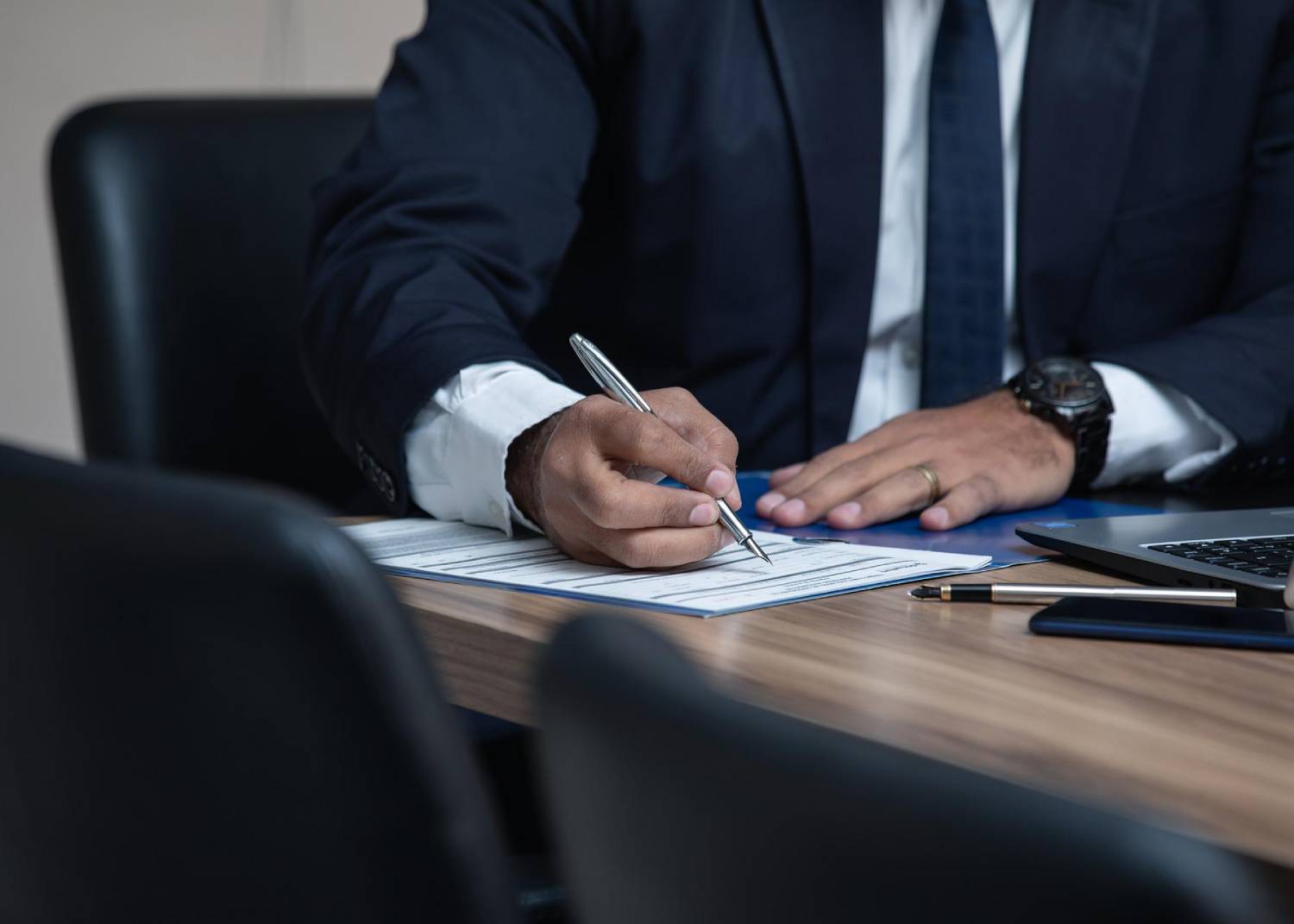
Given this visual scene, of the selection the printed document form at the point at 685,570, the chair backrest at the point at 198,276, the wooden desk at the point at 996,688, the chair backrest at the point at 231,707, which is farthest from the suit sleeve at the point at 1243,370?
the chair backrest at the point at 231,707

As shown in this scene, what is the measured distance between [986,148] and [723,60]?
9.7 inches

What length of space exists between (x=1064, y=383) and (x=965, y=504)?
0.82 ft

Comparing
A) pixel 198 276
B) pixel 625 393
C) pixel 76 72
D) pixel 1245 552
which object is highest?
pixel 76 72

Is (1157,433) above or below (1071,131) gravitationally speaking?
below

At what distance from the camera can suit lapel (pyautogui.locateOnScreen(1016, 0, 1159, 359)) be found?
1.36m

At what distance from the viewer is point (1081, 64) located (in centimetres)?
137

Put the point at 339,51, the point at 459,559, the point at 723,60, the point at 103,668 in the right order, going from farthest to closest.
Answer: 1. the point at 339,51
2. the point at 723,60
3. the point at 459,559
4. the point at 103,668

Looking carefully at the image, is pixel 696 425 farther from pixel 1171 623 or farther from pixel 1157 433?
pixel 1157 433

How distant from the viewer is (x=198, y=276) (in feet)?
4.69

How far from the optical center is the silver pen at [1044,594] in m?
0.69

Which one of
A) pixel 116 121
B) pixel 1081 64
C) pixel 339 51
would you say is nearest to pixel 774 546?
pixel 1081 64

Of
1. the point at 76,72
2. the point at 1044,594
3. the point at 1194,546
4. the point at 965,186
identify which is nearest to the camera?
the point at 1044,594

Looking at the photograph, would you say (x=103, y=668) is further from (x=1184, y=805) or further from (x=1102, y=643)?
(x=1102, y=643)

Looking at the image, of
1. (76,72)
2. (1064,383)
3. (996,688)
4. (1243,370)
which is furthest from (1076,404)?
(76,72)
